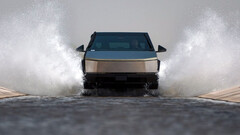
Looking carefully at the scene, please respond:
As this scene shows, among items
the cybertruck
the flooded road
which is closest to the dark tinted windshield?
the cybertruck

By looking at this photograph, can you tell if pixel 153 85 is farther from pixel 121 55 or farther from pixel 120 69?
pixel 121 55

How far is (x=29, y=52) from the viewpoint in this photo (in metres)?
19.1

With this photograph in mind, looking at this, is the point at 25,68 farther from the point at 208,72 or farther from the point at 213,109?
the point at 213,109

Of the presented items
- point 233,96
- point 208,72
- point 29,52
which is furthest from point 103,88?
point 29,52

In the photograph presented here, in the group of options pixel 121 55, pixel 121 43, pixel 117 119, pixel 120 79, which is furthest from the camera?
pixel 121 43

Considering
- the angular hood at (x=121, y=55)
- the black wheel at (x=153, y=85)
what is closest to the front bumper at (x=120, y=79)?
the black wheel at (x=153, y=85)

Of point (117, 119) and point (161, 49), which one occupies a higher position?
point (161, 49)

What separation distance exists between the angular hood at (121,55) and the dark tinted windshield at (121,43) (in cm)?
43

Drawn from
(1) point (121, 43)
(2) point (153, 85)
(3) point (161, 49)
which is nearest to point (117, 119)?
(2) point (153, 85)

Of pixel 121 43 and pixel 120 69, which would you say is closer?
pixel 120 69

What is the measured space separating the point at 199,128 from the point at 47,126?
6.87 feet

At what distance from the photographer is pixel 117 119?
8406 millimetres

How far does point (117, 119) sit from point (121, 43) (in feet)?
21.7

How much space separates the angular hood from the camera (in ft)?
44.4
